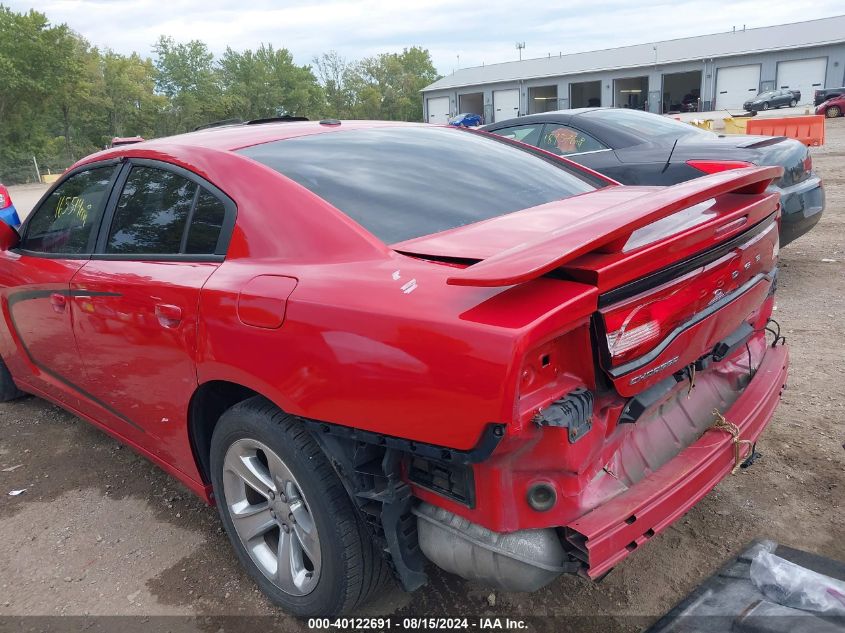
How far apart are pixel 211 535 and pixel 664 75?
174ft

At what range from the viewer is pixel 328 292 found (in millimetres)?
1829

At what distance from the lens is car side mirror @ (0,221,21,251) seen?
3555 millimetres

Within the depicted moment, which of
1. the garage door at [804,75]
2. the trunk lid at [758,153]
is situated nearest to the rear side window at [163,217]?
the trunk lid at [758,153]

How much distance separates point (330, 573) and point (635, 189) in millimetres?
1900

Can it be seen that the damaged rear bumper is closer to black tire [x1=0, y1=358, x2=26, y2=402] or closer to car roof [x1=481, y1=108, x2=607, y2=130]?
black tire [x1=0, y1=358, x2=26, y2=402]

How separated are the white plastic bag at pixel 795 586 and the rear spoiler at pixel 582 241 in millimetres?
1046

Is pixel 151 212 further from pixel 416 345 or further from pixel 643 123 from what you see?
pixel 643 123

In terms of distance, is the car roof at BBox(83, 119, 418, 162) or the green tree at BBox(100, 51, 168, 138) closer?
the car roof at BBox(83, 119, 418, 162)

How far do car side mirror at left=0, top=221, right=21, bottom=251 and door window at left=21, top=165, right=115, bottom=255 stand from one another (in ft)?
0.24

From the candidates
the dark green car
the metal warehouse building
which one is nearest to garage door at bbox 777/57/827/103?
the metal warehouse building

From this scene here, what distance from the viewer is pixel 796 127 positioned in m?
15.3

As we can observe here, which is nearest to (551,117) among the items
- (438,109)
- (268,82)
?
(438,109)

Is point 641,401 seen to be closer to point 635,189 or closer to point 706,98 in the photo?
point 635,189

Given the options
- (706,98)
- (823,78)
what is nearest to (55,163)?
(706,98)
